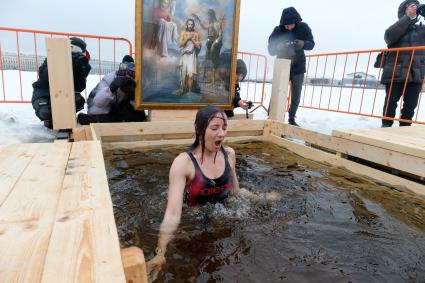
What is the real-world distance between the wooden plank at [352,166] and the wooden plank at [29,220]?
3.69m

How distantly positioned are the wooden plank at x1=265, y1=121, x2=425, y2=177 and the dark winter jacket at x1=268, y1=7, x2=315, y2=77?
6.15 ft

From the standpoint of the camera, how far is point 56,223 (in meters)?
1.62

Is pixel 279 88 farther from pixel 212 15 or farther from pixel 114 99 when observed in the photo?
pixel 114 99

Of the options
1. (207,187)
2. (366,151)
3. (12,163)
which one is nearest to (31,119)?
(12,163)

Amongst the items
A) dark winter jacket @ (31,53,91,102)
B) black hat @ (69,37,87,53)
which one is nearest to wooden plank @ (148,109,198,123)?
dark winter jacket @ (31,53,91,102)

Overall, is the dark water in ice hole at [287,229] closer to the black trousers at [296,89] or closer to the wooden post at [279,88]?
Answer: the wooden post at [279,88]

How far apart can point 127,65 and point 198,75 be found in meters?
1.37

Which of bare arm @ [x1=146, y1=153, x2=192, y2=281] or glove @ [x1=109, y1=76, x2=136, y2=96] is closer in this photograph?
bare arm @ [x1=146, y1=153, x2=192, y2=281]

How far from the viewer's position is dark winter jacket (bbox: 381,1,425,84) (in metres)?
6.00

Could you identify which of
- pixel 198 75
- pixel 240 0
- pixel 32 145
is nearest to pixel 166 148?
pixel 198 75

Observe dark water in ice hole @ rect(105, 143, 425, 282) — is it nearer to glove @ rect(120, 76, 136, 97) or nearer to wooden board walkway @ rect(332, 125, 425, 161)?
wooden board walkway @ rect(332, 125, 425, 161)

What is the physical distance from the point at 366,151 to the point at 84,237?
13.0ft

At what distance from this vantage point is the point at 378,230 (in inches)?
120

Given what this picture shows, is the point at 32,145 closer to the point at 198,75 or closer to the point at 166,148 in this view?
the point at 166,148
